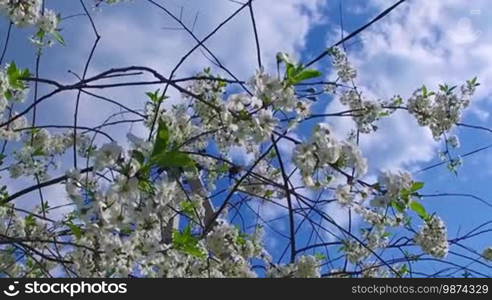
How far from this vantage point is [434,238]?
157 inches

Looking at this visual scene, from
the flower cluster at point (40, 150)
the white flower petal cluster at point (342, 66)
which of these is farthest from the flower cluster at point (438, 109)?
the flower cluster at point (40, 150)

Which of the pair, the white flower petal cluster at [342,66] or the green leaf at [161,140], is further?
the white flower petal cluster at [342,66]

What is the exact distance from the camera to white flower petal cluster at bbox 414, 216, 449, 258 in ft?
13.1

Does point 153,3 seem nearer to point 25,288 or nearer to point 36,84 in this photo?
point 36,84

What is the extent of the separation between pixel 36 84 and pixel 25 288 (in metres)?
1.19

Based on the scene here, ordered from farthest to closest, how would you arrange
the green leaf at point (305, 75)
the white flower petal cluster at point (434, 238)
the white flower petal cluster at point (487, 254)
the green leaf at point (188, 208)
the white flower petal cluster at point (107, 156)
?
1. the white flower petal cluster at point (487, 254)
2. the white flower petal cluster at point (434, 238)
3. the green leaf at point (188, 208)
4. the green leaf at point (305, 75)
5. the white flower petal cluster at point (107, 156)

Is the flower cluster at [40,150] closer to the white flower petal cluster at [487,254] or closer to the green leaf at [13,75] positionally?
the green leaf at [13,75]

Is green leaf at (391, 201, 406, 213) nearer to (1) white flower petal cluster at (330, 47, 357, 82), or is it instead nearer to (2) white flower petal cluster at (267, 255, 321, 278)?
(2) white flower petal cluster at (267, 255, 321, 278)

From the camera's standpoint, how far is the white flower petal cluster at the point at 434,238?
13.1 feet

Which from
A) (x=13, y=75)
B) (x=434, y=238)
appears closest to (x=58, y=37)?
(x=13, y=75)

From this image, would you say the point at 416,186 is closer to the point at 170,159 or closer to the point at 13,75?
the point at 170,159

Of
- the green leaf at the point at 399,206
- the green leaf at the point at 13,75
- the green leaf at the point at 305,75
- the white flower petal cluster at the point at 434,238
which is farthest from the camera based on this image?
the white flower petal cluster at the point at 434,238

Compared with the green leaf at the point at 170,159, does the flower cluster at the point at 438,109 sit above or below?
above

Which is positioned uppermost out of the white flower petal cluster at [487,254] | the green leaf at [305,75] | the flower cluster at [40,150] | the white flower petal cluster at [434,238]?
the flower cluster at [40,150]
